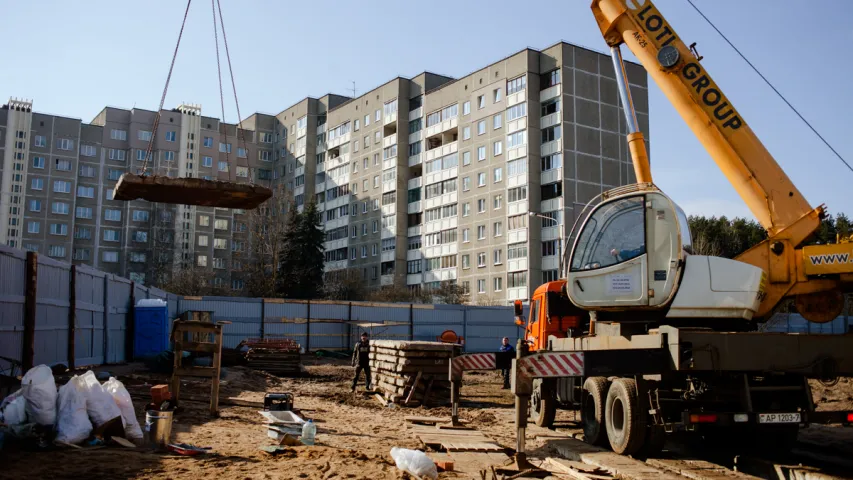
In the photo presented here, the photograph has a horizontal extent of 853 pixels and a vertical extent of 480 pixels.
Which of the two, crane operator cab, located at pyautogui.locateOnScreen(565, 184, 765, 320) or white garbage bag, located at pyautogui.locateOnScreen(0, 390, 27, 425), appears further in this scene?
crane operator cab, located at pyautogui.locateOnScreen(565, 184, 765, 320)

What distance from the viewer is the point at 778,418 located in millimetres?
9203

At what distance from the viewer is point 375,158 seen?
80.0 meters

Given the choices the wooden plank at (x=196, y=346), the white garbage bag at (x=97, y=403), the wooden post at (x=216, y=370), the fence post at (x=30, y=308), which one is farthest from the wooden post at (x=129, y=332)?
the white garbage bag at (x=97, y=403)

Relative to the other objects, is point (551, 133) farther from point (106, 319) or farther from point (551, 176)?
point (106, 319)

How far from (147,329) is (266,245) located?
38379mm

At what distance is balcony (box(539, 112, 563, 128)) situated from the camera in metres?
61.7

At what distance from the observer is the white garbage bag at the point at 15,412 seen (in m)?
8.45

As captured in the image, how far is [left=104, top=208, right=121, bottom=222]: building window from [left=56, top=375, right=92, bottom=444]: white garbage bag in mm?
84948

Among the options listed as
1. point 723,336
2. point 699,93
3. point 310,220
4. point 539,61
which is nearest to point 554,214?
point 539,61

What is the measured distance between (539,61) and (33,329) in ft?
178

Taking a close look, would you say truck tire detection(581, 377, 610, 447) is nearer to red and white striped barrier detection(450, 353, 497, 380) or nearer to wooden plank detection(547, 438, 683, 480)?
wooden plank detection(547, 438, 683, 480)

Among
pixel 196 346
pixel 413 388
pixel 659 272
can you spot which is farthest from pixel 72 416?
pixel 413 388

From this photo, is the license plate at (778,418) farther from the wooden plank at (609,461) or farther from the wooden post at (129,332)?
the wooden post at (129,332)

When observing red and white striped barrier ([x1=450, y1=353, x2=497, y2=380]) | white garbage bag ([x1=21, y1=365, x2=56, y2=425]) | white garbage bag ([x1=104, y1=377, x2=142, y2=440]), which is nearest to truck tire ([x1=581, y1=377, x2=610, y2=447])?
red and white striped barrier ([x1=450, y1=353, x2=497, y2=380])
